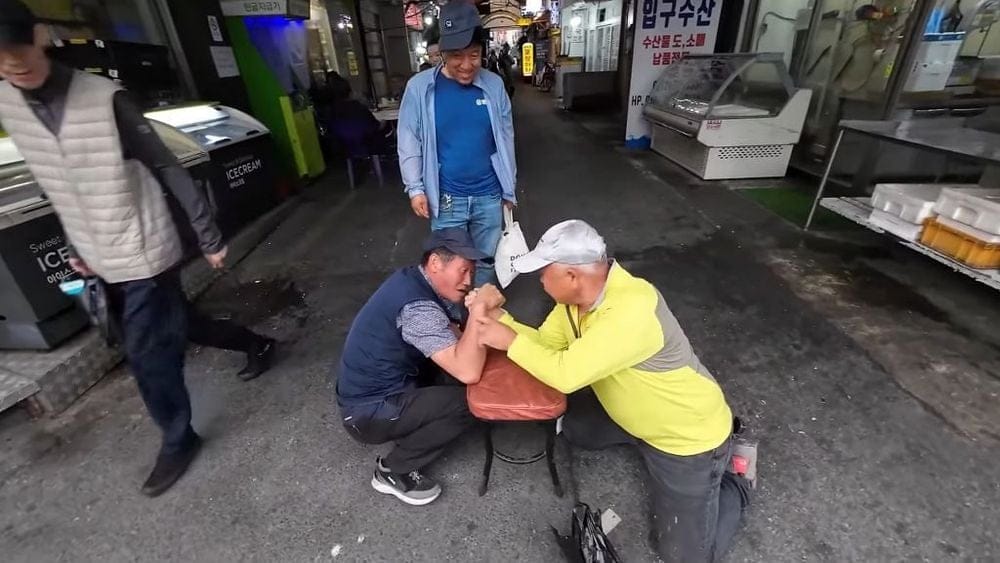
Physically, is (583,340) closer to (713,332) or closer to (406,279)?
(406,279)

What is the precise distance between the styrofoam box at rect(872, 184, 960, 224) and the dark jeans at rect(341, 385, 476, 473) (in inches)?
136

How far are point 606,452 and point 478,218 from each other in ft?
4.86

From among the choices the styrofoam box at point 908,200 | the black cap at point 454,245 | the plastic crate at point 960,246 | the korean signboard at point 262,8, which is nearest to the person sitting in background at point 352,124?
the korean signboard at point 262,8

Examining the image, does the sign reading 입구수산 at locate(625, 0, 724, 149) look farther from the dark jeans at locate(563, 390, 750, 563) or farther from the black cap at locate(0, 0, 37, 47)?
the black cap at locate(0, 0, 37, 47)

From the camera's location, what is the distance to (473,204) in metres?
2.65

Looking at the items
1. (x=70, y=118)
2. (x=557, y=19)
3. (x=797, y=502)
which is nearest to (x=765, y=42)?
(x=797, y=502)

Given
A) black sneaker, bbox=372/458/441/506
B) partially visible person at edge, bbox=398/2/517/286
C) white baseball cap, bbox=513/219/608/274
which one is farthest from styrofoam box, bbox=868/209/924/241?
black sneaker, bbox=372/458/441/506

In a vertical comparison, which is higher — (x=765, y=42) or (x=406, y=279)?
(x=765, y=42)

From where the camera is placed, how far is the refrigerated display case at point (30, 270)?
2406mm

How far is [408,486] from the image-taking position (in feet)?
6.39

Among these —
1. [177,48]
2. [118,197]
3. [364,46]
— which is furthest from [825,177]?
[364,46]

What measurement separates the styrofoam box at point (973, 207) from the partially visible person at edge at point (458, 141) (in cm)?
285

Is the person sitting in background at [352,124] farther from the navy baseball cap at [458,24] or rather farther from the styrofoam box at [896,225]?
the styrofoam box at [896,225]

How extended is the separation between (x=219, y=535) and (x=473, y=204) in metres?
1.98
